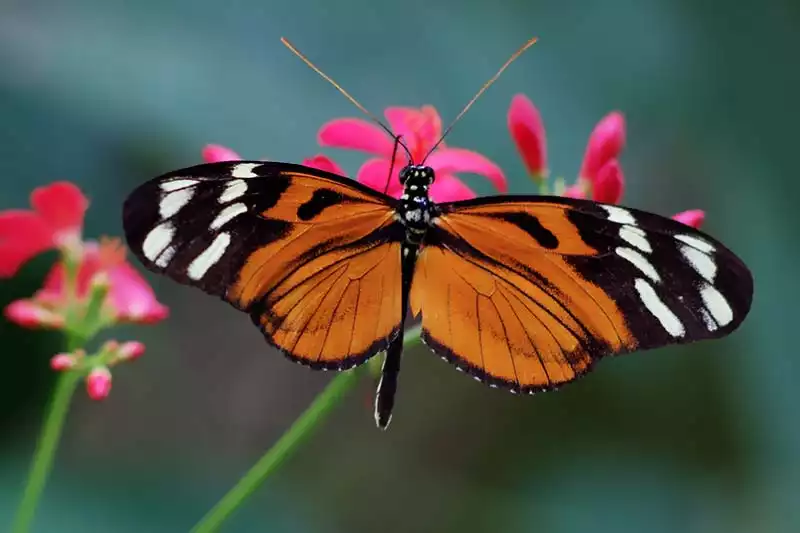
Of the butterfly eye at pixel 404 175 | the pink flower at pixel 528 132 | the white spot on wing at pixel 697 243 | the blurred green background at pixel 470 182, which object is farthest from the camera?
the blurred green background at pixel 470 182

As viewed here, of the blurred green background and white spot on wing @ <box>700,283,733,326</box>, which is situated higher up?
the blurred green background

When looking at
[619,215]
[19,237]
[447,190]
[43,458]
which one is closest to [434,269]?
[447,190]

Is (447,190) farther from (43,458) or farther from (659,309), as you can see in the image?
(43,458)

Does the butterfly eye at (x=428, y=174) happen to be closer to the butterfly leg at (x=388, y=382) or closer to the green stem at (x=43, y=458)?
the butterfly leg at (x=388, y=382)

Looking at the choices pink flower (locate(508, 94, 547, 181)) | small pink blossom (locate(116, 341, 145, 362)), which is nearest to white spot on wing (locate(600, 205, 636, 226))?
pink flower (locate(508, 94, 547, 181))

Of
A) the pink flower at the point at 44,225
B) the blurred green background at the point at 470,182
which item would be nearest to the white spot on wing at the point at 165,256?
the pink flower at the point at 44,225

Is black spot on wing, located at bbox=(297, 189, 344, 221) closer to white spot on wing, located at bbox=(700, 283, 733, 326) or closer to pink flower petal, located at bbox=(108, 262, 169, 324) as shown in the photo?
pink flower petal, located at bbox=(108, 262, 169, 324)

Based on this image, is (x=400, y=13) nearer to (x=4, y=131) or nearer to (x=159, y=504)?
(x=4, y=131)

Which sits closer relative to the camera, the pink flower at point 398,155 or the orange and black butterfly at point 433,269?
the orange and black butterfly at point 433,269
